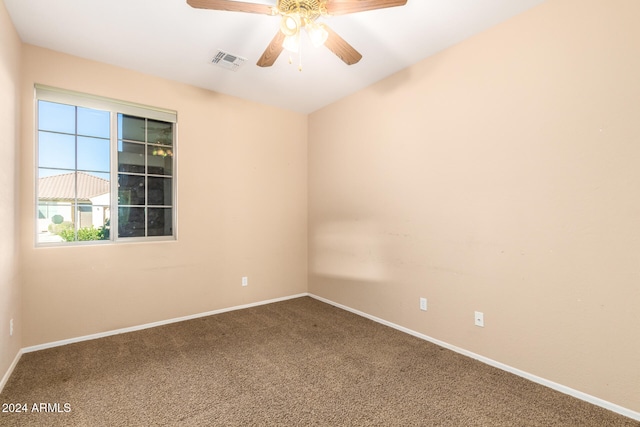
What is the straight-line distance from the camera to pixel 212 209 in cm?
357

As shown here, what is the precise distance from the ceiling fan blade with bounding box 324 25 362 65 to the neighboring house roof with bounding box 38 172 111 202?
8.45ft

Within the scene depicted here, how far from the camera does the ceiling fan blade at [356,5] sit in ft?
5.63

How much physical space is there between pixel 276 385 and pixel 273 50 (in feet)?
7.94

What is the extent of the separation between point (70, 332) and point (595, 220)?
14.1ft

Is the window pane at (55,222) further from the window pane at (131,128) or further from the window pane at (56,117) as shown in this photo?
the window pane at (131,128)

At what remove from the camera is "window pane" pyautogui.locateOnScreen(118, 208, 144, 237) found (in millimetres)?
3088

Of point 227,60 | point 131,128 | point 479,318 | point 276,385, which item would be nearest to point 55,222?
point 131,128

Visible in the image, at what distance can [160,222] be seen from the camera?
3352 millimetres

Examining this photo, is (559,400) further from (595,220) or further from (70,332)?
(70,332)

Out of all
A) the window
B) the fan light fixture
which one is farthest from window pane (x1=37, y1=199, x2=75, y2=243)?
the fan light fixture

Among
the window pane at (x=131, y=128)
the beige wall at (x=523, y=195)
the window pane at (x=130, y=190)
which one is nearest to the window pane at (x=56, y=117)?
the window pane at (x=131, y=128)

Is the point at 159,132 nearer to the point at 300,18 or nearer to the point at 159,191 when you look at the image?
the point at 159,191

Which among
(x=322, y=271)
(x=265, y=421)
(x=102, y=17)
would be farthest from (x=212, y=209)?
(x=265, y=421)

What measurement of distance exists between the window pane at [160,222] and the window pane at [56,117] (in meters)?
1.06
